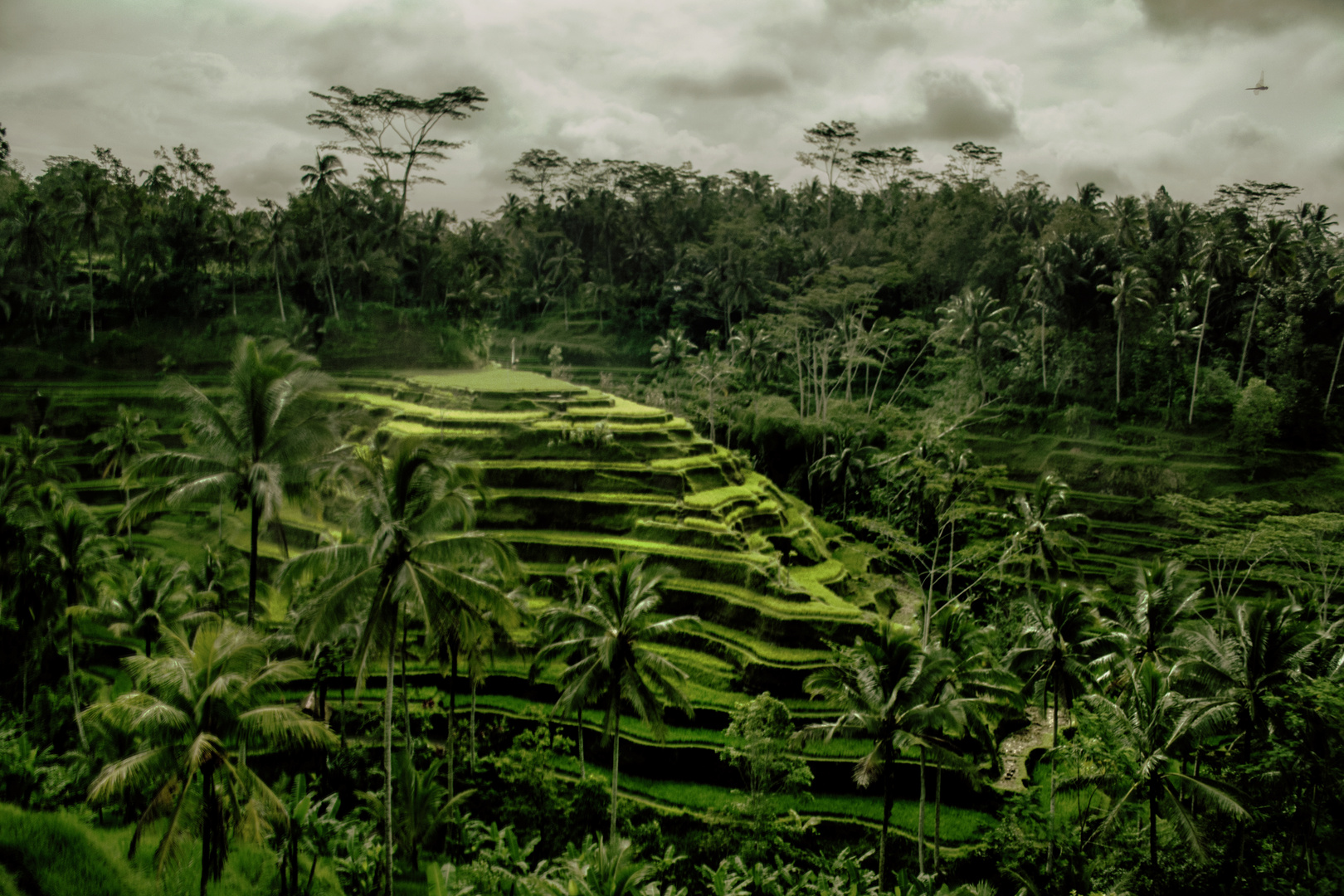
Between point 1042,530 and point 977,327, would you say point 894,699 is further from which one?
point 977,327

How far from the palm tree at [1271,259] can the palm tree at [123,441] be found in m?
48.2

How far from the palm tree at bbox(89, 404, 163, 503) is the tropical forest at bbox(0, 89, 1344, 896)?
0.38 meters

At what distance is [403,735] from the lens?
20219mm

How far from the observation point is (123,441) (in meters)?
28.1

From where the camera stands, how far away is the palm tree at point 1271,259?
35375mm

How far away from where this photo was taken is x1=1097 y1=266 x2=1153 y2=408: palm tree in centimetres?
3741

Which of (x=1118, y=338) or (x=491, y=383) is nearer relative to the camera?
(x=491, y=383)

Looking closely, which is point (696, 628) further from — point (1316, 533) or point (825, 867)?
point (1316, 533)

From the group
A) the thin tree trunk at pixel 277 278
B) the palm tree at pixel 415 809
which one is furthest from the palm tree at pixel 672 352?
the palm tree at pixel 415 809

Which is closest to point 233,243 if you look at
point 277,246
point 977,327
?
point 277,246

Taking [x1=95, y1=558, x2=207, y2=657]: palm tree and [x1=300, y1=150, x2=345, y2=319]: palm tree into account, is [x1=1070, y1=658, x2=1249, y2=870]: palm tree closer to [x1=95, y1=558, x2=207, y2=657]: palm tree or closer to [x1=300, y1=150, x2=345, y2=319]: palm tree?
[x1=95, y1=558, x2=207, y2=657]: palm tree

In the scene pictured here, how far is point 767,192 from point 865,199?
399 inches

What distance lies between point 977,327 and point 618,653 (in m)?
31.7

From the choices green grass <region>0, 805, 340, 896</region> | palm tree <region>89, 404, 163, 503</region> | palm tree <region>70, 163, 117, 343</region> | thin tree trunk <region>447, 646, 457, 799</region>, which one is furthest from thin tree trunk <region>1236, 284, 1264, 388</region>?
palm tree <region>70, 163, 117, 343</region>
